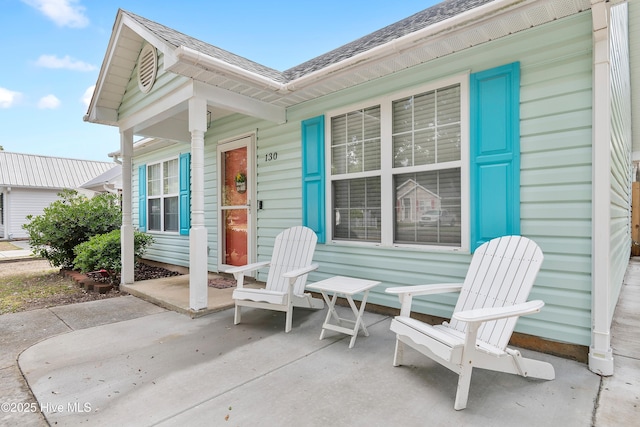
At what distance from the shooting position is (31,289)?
5004 mm

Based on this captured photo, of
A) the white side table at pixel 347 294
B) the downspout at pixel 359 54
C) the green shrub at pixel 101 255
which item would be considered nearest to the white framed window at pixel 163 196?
the green shrub at pixel 101 255

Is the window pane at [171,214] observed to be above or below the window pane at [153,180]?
below

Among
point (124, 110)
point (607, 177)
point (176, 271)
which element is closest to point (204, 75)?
point (124, 110)

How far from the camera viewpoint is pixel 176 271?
20.9 ft

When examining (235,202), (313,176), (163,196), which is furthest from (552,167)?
(163,196)

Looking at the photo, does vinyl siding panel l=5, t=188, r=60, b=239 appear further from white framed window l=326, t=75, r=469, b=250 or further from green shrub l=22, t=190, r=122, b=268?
white framed window l=326, t=75, r=469, b=250

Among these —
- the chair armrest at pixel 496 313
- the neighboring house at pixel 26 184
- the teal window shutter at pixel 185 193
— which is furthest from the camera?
the neighboring house at pixel 26 184

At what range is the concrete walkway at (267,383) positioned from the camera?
1.75 m

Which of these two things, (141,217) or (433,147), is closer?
(433,147)

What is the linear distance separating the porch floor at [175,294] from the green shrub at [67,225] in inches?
85.4

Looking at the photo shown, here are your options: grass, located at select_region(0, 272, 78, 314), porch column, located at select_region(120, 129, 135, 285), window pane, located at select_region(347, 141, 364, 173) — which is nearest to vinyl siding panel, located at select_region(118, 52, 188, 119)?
porch column, located at select_region(120, 129, 135, 285)

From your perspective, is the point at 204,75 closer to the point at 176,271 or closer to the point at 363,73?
the point at 363,73

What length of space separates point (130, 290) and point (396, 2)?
280 inches

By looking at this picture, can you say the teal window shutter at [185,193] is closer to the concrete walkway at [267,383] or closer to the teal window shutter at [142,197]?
the teal window shutter at [142,197]
